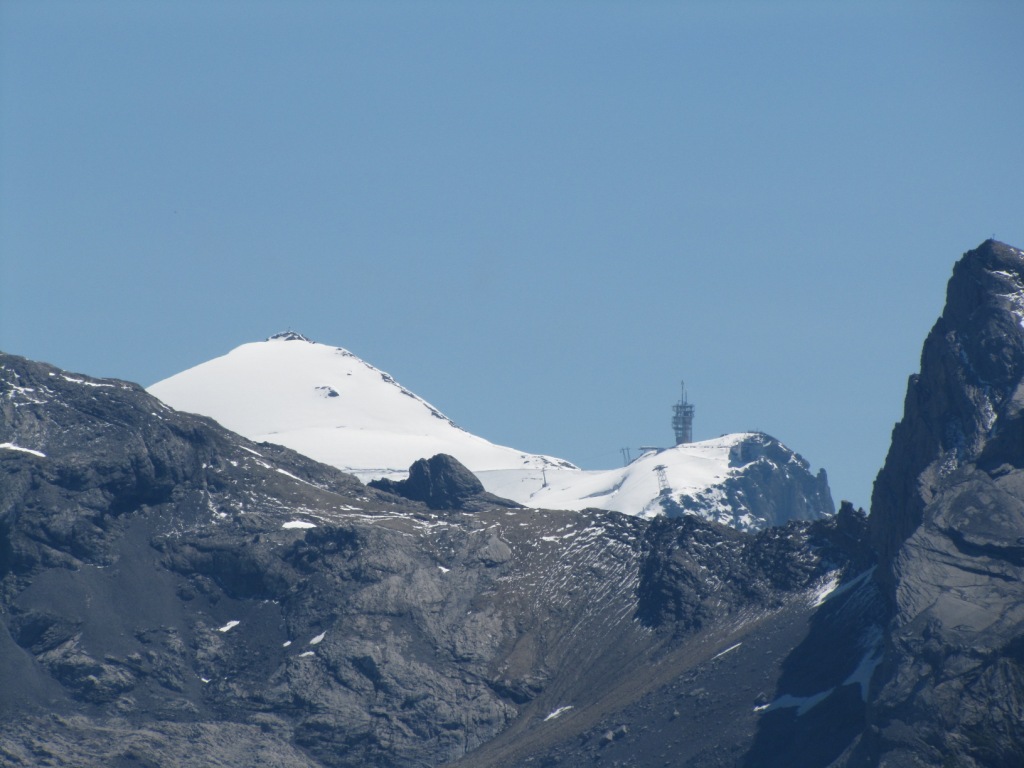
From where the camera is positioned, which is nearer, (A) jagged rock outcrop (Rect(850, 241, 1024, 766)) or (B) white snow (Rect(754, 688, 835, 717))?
(A) jagged rock outcrop (Rect(850, 241, 1024, 766))

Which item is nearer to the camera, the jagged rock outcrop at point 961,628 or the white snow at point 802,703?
the jagged rock outcrop at point 961,628

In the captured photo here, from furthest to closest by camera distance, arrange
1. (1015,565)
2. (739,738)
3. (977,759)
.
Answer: (739,738) < (1015,565) < (977,759)

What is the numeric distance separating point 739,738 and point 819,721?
8066 mm

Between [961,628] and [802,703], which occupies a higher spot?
[961,628]

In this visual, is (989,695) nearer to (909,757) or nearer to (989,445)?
(909,757)

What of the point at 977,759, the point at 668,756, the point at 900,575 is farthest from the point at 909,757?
the point at 668,756

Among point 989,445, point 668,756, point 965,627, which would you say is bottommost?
A: point 668,756

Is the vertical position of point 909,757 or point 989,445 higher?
point 989,445

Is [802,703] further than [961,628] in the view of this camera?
Yes

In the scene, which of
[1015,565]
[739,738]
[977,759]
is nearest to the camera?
[977,759]

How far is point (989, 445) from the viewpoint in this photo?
195 metres

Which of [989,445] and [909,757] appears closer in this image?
Answer: [909,757]

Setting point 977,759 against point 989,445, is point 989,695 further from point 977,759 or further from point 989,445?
point 989,445

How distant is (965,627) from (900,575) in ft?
39.8
